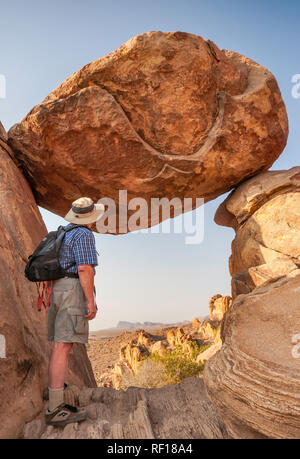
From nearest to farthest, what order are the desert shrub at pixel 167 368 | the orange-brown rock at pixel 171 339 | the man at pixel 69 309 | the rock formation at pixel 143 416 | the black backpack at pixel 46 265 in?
the rock formation at pixel 143 416 → the man at pixel 69 309 → the black backpack at pixel 46 265 → the desert shrub at pixel 167 368 → the orange-brown rock at pixel 171 339

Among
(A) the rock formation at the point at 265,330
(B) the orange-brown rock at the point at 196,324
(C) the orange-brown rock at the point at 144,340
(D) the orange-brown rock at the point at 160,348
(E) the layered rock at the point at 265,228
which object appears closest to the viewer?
(A) the rock formation at the point at 265,330

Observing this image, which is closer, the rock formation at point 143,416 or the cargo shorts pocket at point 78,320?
the rock formation at point 143,416

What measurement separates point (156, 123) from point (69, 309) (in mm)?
4006

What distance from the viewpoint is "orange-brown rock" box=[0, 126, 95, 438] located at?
2787 mm

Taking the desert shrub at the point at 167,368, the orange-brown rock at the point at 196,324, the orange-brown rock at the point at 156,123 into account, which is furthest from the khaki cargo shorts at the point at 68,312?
the orange-brown rock at the point at 196,324

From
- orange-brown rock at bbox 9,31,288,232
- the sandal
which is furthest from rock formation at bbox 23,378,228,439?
orange-brown rock at bbox 9,31,288,232

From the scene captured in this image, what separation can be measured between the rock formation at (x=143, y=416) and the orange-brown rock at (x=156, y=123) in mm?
3858

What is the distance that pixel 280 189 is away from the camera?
6.09 m

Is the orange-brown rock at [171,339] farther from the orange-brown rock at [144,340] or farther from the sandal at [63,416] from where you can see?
the sandal at [63,416]

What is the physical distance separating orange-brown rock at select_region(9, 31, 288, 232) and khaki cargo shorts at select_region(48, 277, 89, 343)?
138 inches

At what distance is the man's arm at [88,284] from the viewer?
114 inches

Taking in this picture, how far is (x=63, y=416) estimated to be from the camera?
9.15 feet
